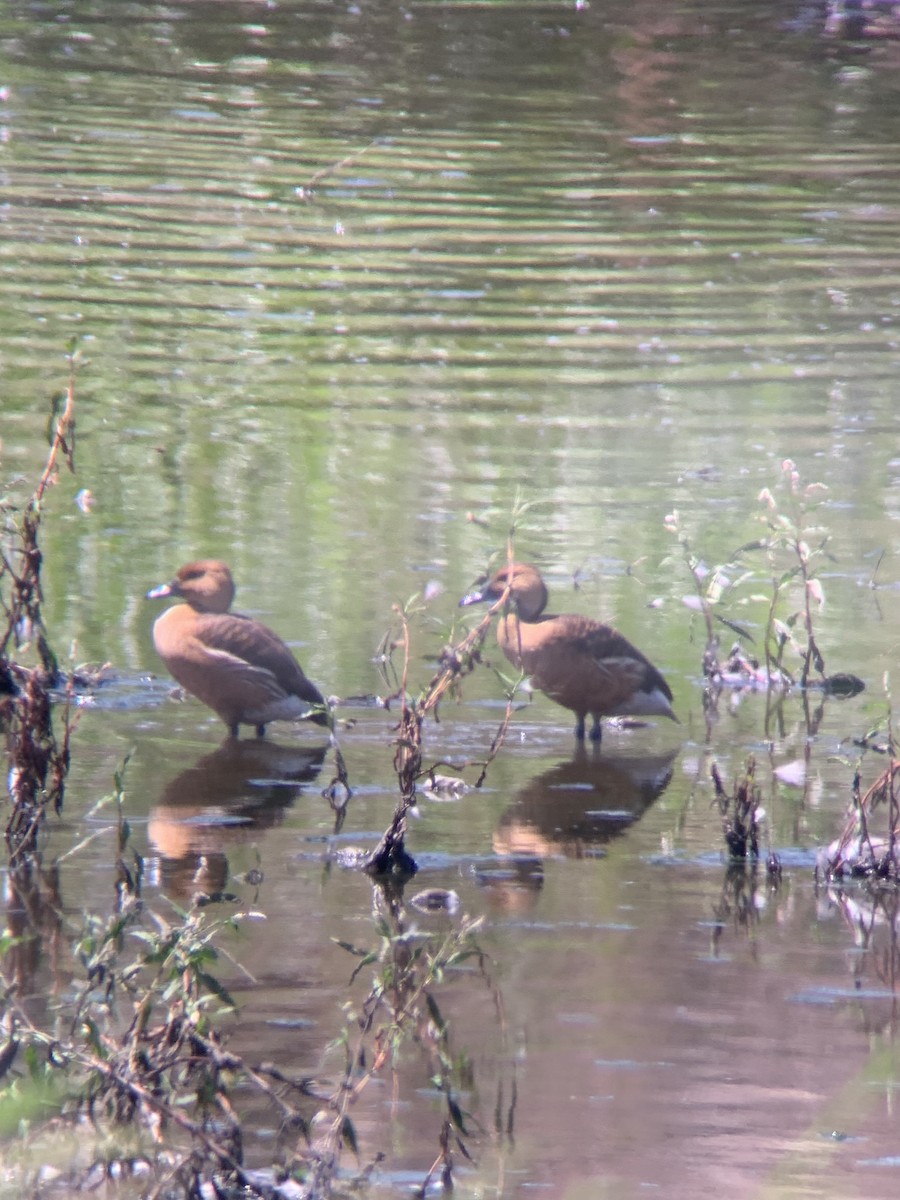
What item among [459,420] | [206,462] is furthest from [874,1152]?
[459,420]

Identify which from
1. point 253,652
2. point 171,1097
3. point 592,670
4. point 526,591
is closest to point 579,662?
point 592,670

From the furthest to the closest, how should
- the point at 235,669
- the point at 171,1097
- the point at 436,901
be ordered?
the point at 235,669
the point at 436,901
the point at 171,1097

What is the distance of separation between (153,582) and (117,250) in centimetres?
900

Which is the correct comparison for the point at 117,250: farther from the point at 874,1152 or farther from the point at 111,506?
the point at 874,1152

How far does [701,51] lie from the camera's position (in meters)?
25.4

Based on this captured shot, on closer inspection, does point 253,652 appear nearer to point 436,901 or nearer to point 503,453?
point 436,901

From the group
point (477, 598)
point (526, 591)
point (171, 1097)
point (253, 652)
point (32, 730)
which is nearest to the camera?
point (171, 1097)

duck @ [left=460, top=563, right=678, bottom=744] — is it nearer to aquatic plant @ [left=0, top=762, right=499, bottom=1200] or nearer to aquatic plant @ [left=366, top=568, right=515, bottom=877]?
aquatic plant @ [left=366, top=568, right=515, bottom=877]

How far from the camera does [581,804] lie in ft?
22.9

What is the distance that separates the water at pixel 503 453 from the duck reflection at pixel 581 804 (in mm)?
21

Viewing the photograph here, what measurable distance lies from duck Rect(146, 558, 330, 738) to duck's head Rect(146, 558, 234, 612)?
0.09 m

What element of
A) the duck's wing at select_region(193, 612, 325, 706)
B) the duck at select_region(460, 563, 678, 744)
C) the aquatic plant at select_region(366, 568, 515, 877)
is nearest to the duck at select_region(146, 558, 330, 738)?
the duck's wing at select_region(193, 612, 325, 706)

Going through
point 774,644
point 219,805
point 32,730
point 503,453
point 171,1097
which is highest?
point 171,1097

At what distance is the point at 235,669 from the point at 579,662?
123 cm
